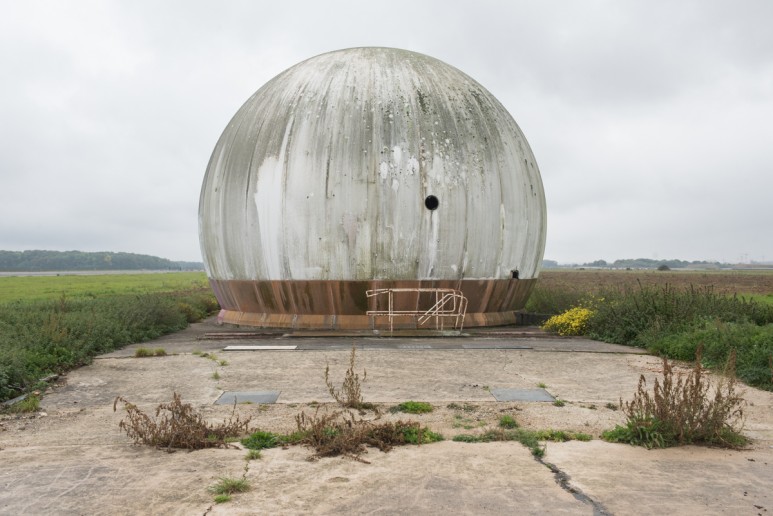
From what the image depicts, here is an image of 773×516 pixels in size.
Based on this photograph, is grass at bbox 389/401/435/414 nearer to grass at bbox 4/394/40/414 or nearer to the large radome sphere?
grass at bbox 4/394/40/414

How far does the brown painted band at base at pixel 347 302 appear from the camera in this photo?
14.9 m

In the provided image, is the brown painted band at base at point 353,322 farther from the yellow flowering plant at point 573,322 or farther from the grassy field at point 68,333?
the grassy field at point 68,333

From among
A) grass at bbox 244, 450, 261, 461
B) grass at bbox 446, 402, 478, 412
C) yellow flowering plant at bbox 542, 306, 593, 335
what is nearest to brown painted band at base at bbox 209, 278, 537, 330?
yellow flowering plant at bbox 542, 306, 593, 335

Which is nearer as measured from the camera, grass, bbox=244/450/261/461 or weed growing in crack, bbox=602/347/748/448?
grass, bbox=244/450/261/461

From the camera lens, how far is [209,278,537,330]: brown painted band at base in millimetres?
14852

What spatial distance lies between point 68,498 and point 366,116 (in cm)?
1201

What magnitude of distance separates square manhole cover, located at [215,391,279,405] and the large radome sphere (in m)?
6.65

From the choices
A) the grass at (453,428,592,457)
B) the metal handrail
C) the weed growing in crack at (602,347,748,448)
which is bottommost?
the grass at (453,428,592,457)

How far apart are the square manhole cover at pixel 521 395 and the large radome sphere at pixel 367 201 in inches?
261

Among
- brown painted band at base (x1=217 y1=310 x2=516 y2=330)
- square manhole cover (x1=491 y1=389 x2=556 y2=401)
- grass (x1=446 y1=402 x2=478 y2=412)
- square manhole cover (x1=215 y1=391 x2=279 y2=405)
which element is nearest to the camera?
grass (x1=446 y1=402 x2=478 y2=412)

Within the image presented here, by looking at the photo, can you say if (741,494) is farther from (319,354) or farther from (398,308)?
(398,308)

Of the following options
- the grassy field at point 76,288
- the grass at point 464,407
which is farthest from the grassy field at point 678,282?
the grassy field at point 76,288

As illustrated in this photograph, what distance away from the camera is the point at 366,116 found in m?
15.2

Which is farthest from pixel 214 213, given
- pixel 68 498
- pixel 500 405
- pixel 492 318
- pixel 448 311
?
pixel 68 498
